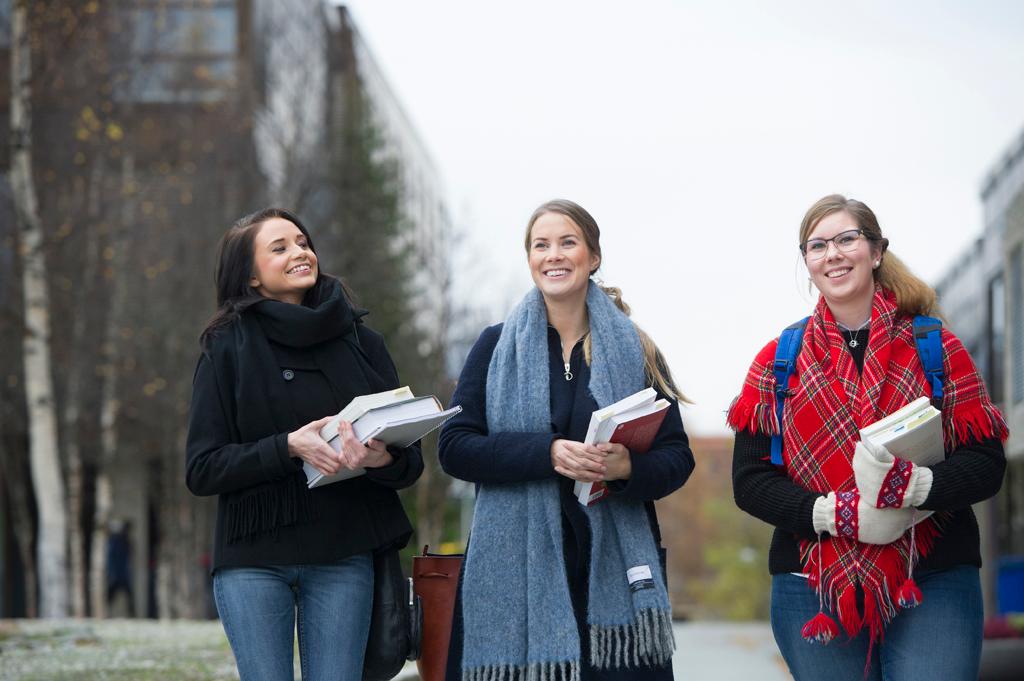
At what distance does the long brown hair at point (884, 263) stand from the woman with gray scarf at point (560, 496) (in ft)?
2.43

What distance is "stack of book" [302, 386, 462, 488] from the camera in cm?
420

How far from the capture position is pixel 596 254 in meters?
4.82

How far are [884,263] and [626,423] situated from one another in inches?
39.7

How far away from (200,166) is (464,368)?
21.0 metres

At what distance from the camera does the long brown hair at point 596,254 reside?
4.71m

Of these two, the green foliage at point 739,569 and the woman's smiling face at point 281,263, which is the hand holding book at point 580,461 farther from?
the green foliage at point 739,569

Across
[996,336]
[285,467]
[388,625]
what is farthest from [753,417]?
[996,336]

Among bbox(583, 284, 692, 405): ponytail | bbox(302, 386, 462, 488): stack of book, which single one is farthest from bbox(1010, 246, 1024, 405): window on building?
bbox(302, 386, 462, 488): stack of book

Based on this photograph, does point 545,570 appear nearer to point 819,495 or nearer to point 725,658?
A: point 819,495

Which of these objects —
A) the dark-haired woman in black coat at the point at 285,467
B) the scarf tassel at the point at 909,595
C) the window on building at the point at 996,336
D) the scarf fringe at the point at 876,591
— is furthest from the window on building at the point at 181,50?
the scarf tassel at the point at 909,595

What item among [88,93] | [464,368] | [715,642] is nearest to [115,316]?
[88,93]

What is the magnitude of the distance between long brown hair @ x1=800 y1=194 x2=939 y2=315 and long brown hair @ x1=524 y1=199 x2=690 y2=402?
651 mm

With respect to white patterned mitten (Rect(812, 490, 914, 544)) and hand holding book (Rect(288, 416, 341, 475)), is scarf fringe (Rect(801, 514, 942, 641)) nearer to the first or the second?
white patterned mitten (Rect(812, 490, 914, 544))

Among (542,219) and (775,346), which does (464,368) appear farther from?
(775,346)
